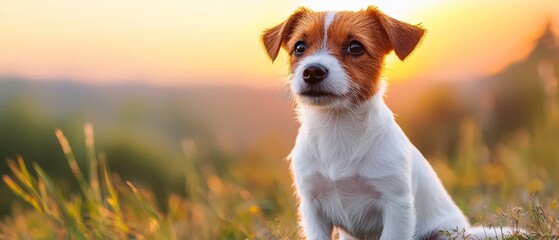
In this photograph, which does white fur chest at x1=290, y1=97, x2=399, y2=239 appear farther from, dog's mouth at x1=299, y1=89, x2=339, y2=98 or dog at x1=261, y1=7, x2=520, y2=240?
dog's mouth at x1=299, y1=89, x2=339, y2=98

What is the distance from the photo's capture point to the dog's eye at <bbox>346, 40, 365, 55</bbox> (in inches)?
151

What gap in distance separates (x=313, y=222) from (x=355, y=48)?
96 centimetres

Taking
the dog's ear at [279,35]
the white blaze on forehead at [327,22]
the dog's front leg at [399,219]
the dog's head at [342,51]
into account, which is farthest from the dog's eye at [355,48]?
the dog's front leg at [399,219]

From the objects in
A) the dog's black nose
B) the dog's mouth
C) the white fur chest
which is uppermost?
the dog's black nose

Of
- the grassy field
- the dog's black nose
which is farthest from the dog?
the grassy field

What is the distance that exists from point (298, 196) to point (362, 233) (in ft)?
1.32

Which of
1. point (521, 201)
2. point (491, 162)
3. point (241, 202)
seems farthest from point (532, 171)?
point (241, 202)

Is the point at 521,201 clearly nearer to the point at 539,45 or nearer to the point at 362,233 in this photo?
the point at 362,233

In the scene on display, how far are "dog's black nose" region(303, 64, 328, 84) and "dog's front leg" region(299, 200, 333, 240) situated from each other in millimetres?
733

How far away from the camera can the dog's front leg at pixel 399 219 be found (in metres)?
3.81

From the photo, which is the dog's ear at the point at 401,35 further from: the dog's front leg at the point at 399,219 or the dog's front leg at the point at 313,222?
the dog's front leg at the point at 313,222

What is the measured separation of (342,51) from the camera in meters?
3.82

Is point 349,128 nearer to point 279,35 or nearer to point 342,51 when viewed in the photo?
point 342,51

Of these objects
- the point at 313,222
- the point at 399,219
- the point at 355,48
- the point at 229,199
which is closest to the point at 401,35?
the point at 355,48
